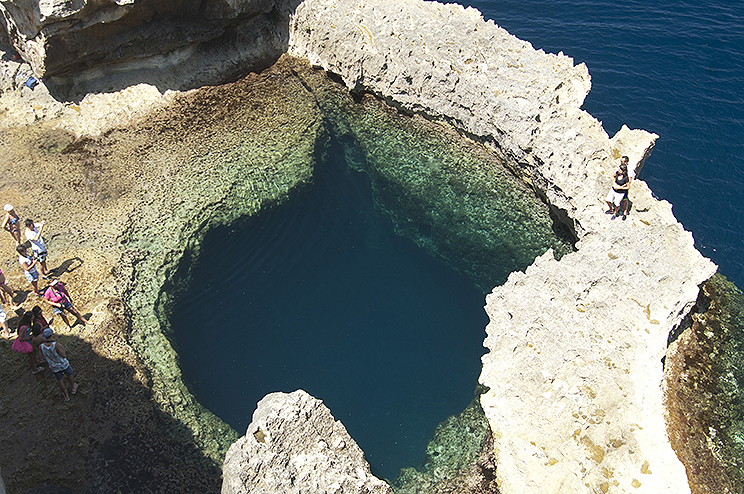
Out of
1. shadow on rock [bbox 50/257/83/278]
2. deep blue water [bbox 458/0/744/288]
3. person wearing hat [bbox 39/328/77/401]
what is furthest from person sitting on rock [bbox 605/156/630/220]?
shadow on rock [bbox 50/257/83/278]

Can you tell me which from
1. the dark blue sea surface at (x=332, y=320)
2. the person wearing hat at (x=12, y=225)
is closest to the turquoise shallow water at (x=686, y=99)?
the dark blue sea surface at (x=332, y=320)

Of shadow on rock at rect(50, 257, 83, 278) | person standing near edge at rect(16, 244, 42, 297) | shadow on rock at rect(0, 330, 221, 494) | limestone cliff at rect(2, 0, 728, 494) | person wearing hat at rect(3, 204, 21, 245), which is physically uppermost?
limestone cliff at rect(2, 0, 728, 494)

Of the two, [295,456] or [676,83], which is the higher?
[676,83]

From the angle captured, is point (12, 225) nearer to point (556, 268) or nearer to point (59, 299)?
point (59, 299)

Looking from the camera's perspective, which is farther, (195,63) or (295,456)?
(195,63)

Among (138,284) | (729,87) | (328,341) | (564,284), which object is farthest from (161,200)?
(729,87)

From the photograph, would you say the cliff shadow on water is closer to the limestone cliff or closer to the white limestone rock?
the limestone cliff

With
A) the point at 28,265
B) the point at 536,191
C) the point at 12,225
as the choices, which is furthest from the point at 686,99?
the point at 12,225
